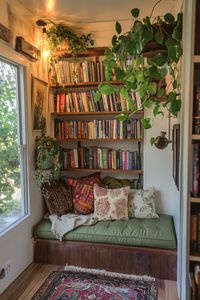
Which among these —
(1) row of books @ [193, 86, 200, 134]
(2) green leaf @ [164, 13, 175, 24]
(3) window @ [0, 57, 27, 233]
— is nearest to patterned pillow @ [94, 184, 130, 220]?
(3) window @ [0, 57, 27, 233]

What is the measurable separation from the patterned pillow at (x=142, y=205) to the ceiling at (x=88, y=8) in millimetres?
1922

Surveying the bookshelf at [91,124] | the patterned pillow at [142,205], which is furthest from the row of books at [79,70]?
the patterned pillow at [142,205]

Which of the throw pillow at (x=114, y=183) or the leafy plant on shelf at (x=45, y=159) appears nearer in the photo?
the leafy plant on shelf at (x=45, y=159)

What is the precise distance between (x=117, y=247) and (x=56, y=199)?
0.86 meters

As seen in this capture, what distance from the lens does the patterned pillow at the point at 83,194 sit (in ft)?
9.59

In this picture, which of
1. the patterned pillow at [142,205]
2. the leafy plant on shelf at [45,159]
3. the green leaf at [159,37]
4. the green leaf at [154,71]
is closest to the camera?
the green leaf at [159,37]

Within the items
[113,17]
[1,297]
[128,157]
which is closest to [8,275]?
[1,297]

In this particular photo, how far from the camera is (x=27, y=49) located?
2518 mm

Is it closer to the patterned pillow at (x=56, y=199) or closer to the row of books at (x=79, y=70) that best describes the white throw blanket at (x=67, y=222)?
the patterned pillow at (x=56, y=199)

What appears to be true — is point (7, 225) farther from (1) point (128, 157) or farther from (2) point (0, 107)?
(1) point (128, 157)

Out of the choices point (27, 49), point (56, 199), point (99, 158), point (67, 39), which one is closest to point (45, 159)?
point (56, 199)

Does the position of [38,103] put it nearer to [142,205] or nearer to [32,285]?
[142,205]

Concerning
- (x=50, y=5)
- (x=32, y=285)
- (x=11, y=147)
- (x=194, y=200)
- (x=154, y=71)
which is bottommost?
(x=32, y=285)

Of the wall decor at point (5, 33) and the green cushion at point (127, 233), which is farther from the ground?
the wall decor at point (5, 33)
